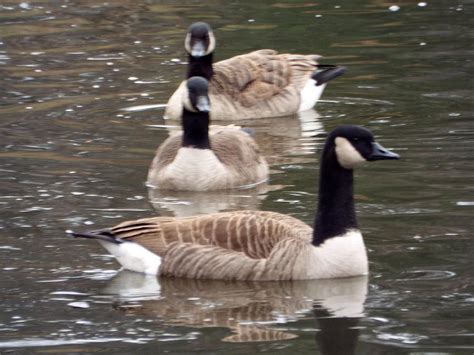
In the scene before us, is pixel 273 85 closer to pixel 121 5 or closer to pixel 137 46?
pixel 137 46

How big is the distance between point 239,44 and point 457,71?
3.92 meters

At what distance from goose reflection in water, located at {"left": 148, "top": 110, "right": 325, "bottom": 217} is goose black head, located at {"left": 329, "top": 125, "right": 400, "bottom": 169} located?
98.4 inches

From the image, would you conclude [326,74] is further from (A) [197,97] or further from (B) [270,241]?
(B) [270,241]

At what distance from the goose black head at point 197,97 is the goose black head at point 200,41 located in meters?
3.36

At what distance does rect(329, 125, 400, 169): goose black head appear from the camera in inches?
427

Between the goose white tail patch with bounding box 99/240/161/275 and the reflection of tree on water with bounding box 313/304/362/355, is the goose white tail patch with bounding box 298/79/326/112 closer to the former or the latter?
the goose white tail patch with bounding box 99/240/161/275

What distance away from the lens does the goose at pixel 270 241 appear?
423 inches

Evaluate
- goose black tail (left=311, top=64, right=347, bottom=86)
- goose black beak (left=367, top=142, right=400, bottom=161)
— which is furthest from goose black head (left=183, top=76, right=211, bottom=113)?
goose black tail (left=311, top=64, right=347, bottom=86)

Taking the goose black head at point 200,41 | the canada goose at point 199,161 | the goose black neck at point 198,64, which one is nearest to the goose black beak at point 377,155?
the canada goose at point 199,161

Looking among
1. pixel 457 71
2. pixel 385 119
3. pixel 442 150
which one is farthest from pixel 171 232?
pixel 457 71

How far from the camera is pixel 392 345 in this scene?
29.8 feet

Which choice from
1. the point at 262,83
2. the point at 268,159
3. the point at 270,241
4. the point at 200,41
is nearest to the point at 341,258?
the point at 270,241

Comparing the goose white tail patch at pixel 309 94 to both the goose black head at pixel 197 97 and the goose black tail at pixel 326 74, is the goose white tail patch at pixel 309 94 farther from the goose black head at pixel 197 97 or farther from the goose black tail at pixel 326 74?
the goose black head at pixel 197 97

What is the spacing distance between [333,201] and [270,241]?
54cm
